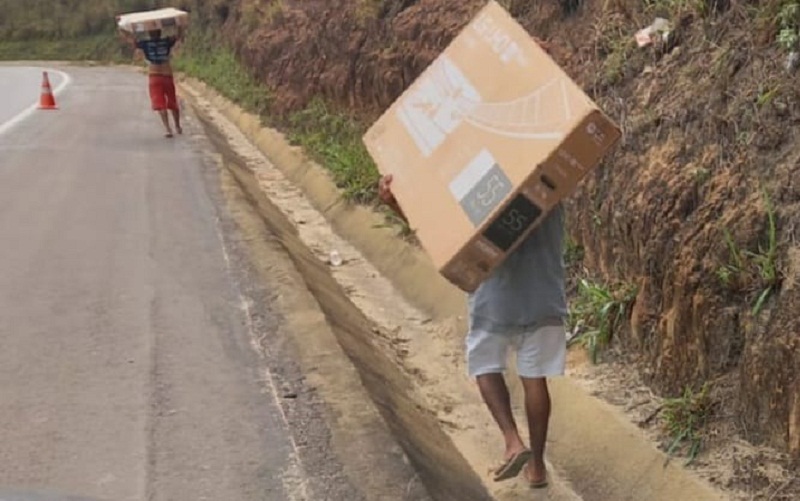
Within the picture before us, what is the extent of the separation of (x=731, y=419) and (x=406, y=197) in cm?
159

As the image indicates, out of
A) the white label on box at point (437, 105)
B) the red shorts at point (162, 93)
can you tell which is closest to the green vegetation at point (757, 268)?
the white label on box at point (437, 105)

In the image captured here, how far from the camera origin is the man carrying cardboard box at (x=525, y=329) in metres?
4.50

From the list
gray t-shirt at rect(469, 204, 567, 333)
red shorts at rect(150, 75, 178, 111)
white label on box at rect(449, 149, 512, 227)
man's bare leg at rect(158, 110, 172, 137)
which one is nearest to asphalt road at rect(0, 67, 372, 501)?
gray t-shirt at rect(469, 204, 567, 333)

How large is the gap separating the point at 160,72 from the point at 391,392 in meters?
10.3

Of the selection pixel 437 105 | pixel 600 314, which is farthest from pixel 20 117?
pixel 437 105

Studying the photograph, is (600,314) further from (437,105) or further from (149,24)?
(149,24)

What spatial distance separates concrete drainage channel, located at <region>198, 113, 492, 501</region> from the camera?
5.03 metres

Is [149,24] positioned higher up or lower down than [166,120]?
higher up

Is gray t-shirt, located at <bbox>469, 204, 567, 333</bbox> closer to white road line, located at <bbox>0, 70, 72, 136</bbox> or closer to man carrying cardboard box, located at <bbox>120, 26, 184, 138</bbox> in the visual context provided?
man carrying cardboard box, located at <bbox>120, 26, 184, 138</bbox>

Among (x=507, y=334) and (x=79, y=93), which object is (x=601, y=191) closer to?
(x=507, y=334)

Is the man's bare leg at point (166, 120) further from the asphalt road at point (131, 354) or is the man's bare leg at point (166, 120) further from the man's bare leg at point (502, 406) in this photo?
the man's bare leg at point (502, 406)

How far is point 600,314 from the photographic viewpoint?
19.2ft

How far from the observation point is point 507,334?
15.2 ft

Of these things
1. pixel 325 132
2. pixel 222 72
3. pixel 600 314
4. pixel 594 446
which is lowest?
pixel 222 72
